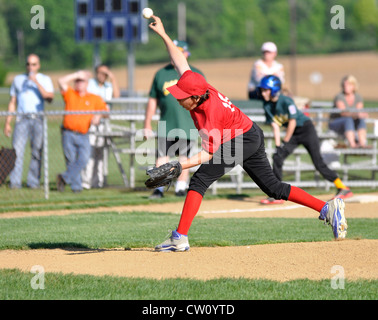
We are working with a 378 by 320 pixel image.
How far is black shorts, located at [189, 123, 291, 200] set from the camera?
654 centimetres

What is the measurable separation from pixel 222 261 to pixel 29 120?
21.7ft

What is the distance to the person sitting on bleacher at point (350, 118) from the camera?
13273 millimetres

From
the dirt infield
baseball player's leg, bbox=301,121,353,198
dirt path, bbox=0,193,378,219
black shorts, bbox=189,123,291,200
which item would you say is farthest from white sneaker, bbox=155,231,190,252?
baseball player's leg, bbox=301,121,353,198

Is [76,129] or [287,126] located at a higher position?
[287,126]

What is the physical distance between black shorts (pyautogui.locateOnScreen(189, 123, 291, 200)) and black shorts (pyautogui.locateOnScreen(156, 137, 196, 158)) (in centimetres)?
401

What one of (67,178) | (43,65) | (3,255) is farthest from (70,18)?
(3,255)

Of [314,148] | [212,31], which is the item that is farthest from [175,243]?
[212,31]

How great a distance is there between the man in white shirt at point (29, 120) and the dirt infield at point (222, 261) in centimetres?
497

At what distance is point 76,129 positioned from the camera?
12.1 meters

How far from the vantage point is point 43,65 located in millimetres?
83500

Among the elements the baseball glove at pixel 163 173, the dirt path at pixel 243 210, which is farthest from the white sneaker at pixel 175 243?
the dirt path at pixel 243 210

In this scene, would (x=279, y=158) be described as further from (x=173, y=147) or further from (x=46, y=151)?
(x=46, y=151)
